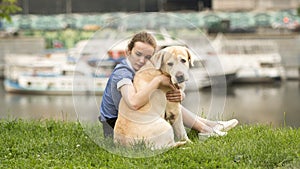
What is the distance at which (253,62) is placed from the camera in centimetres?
2598

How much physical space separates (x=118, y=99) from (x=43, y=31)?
29309 mm

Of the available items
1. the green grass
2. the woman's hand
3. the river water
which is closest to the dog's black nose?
the woman's hand

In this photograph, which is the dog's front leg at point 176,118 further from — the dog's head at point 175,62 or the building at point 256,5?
the building at point 256,5

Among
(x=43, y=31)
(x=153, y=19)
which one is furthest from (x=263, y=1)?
(x=153, y=19)

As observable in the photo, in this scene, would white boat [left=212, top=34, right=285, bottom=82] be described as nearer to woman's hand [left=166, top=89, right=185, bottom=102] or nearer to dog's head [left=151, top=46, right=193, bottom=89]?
woman's hand [left=166, top=89, right=185, bottom=102]

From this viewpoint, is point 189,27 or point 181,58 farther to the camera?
point 189,27

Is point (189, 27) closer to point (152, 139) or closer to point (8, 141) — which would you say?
point (152, 139)

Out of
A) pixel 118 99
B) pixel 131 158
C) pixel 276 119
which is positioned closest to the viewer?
pixel 131 158

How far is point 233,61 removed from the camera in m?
25.8

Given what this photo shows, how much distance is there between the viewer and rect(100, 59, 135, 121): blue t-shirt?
5.23 meters

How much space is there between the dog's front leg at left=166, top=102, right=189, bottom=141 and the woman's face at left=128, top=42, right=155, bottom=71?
A: 397mm

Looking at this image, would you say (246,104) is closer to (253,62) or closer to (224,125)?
(253,62)

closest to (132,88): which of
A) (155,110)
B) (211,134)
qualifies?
(155,110)

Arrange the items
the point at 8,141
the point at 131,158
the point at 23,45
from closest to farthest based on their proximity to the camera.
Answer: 1. the point at 131,158
2. the point at 8,141
3. the point at 23,45
